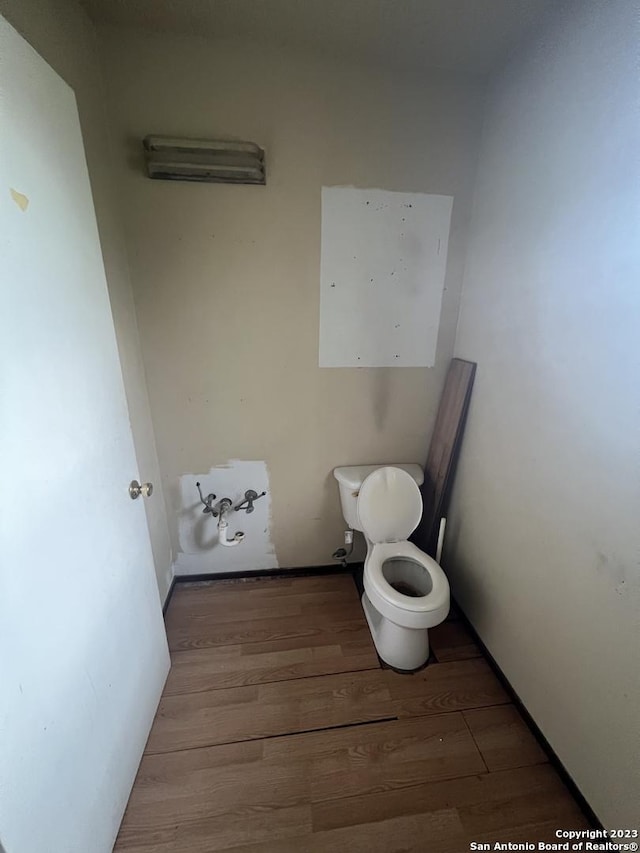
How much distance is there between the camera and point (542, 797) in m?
1.16

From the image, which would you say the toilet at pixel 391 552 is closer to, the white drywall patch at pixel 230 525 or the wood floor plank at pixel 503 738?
the wood floor plank at pixel 503 738

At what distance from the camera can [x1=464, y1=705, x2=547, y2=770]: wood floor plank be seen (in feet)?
4.11

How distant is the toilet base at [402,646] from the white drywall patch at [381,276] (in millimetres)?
1261

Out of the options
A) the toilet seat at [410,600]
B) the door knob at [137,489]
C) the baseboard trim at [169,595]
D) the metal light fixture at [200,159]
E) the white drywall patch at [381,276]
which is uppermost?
the metal light fixture at [200,159]

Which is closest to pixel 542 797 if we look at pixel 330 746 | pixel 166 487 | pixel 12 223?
pixel 330 746

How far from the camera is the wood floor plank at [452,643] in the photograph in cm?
164

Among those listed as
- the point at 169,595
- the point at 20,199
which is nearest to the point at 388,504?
the point at 169,595

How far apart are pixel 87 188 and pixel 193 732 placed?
1.91 meters

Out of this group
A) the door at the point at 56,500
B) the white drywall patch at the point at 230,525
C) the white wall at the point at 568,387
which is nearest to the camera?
the door at the point at 56,500

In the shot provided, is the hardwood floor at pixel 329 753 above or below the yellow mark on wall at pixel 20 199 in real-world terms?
below

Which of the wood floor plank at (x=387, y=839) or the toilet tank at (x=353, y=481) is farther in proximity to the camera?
the toilet tank at (x=353, y=481)

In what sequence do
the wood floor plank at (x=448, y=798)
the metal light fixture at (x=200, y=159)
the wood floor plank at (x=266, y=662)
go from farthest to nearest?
the wood floor plank at (x=266, y=662), the metal light fixture at (x=200, y=159), the wood floor plank at (x=448, y=798)

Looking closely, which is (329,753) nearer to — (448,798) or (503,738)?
(448,798)

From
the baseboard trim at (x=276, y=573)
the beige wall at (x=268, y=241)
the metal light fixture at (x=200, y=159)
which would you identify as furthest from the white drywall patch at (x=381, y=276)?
the baseboard trim at (x=276, y=573)
